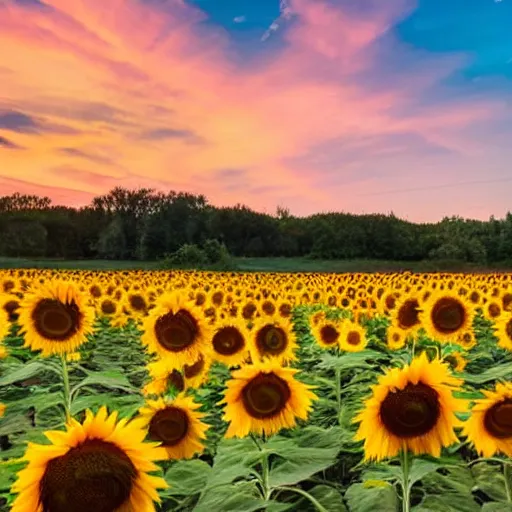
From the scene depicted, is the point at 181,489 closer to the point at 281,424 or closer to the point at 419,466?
the point at 281,424

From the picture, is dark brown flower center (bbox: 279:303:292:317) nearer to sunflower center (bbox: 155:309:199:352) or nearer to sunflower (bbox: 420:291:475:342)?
sunflower (bbox: 420:291:475:342)

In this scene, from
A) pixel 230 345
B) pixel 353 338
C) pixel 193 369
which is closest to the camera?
pixel 193 369

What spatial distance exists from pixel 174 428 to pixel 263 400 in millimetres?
478

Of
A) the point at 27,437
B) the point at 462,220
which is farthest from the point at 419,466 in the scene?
the point at 462,220

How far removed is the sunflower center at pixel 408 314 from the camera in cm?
586

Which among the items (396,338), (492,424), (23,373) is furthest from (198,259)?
(492,424)

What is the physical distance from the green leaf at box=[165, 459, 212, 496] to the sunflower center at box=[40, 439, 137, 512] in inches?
39.3

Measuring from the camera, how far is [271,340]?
520 centimetres

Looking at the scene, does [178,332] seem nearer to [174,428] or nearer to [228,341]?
[228,341]

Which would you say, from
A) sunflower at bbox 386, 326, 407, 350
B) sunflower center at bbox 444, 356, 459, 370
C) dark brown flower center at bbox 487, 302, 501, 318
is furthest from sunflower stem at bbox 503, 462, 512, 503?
dark brown flower center at bbox 487, 302, 501, 318

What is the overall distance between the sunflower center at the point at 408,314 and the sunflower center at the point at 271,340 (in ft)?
4.16

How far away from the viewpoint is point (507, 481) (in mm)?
2971

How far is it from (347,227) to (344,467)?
4678 centimetres

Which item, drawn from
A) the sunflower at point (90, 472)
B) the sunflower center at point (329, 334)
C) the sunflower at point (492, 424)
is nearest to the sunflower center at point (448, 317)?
the sunflower center at point (329, 334)
